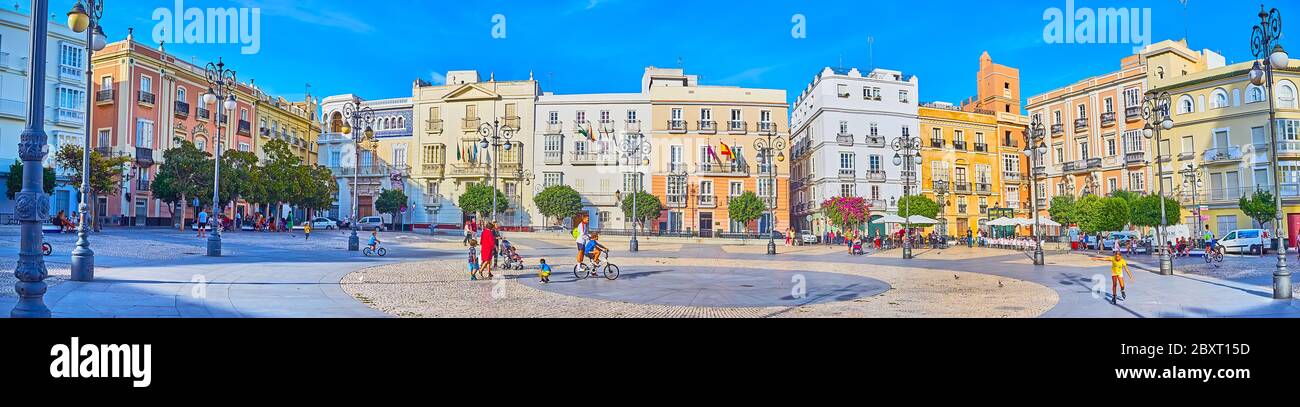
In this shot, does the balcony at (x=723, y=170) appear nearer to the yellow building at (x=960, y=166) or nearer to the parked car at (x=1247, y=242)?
the yellow building at (x=960, y=166)

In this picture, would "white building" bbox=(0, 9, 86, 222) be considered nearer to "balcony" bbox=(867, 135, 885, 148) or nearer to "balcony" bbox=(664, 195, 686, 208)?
"balcony" bbox=(664, 195, 686, 208)

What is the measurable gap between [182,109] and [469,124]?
20.1 m

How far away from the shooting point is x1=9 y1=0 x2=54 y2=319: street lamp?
688cm

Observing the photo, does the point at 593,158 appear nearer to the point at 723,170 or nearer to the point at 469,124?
the point at 723,170

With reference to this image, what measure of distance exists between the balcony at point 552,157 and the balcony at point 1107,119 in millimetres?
41877

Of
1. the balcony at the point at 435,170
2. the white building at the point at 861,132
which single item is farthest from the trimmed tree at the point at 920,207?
the balcony at the point at 435,170

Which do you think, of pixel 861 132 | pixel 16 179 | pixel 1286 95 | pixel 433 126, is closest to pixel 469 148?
pixel 433 126

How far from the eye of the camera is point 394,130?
58.3m

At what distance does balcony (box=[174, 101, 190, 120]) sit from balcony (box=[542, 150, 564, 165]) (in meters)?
25.6

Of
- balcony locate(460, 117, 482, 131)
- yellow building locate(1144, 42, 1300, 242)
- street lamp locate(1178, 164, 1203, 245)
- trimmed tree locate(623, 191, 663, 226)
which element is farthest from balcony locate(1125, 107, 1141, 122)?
balcony locate(460, 117, 482, 131)

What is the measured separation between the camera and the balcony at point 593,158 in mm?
54562
